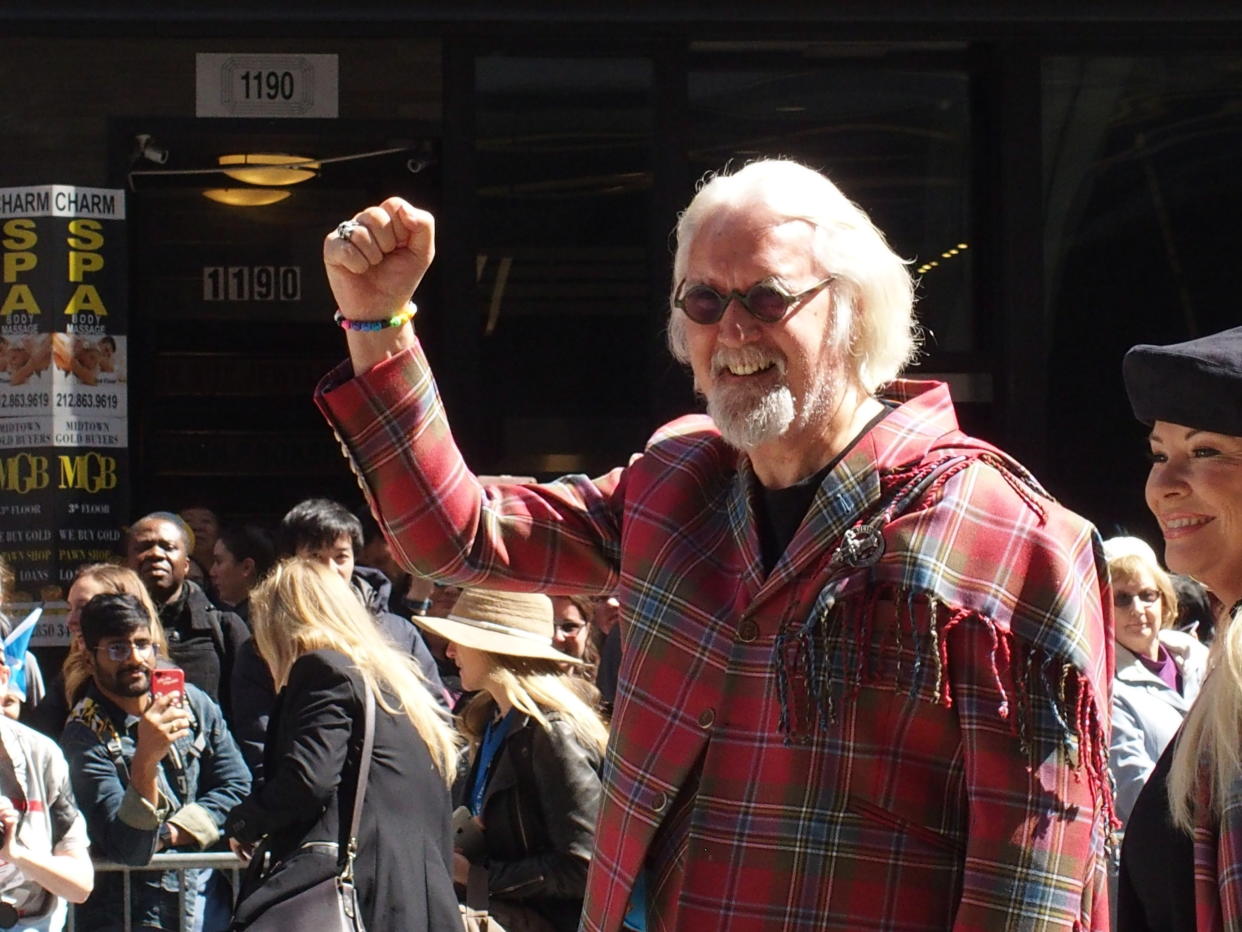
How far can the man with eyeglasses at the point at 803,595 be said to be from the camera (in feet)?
8.16

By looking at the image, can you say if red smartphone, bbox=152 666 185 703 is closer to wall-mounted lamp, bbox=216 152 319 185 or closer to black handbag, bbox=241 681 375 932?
black handbag, bbox=241 681 375 932

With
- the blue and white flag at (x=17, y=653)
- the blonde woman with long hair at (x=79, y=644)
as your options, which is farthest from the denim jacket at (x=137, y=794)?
the blue and white flag at (x=17, y=653)

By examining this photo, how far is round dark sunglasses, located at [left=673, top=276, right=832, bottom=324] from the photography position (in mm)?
2631

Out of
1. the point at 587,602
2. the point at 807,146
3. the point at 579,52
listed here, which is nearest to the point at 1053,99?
the point at 807,146

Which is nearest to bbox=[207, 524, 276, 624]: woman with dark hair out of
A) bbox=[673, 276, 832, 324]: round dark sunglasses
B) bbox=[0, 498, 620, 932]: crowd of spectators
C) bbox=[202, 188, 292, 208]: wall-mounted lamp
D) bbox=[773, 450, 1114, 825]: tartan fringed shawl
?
bbox=[0, 498, 620, 932]: crowd of spectators

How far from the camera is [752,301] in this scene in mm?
2639

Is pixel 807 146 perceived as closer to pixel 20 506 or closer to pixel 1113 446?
pixel 1113 446

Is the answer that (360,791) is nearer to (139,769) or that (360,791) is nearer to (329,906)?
(329,906)

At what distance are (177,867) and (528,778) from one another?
157 centimetres

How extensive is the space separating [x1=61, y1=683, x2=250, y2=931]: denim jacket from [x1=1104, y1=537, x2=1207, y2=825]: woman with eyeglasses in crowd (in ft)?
9.14

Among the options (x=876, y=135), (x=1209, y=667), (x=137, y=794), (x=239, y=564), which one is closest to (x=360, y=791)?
(x=137, y=794)

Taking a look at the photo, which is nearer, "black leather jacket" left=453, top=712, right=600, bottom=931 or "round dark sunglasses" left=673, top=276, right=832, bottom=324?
"round dark sunglasses" left=673, top=276, right=832, bottom=324

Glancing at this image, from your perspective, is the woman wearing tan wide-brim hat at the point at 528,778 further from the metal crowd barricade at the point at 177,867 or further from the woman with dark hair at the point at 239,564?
the woman with dark hair at the point at 239,564

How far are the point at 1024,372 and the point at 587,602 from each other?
2282 millimetres
